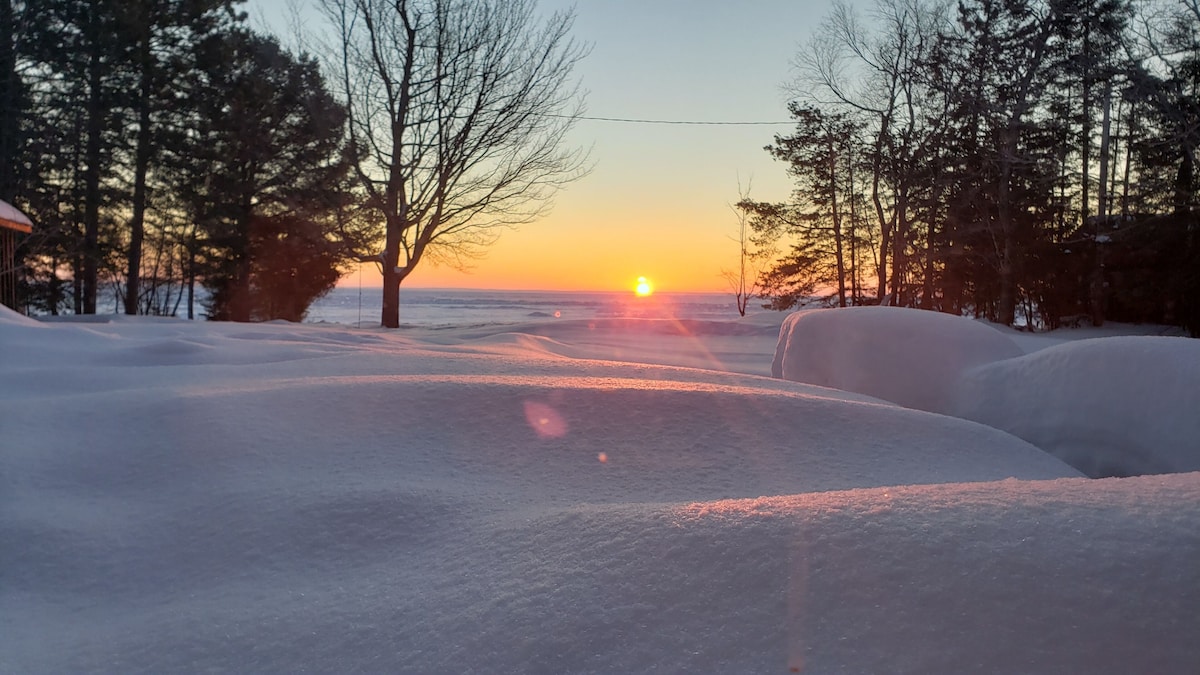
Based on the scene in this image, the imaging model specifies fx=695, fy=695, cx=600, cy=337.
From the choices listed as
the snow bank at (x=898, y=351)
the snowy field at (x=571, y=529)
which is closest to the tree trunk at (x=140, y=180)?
the snowy field at (x=571, y=529)

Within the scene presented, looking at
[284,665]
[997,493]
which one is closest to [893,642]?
[997,493]

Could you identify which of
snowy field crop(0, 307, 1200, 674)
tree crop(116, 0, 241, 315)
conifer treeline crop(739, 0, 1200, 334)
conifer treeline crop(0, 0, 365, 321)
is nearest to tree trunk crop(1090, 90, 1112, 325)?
conifer treeline crop(739, 0, 1200, 334)

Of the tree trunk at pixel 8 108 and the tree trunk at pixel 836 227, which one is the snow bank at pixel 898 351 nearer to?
the tree trunk at pixel 836 227

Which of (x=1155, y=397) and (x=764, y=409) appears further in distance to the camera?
(x=1155, y=397)

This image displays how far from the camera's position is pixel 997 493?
1.85 m

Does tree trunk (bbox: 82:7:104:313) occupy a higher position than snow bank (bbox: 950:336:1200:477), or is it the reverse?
tree trunk (bbox: 82:7:104:313)

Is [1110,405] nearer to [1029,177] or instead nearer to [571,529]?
[571,529]

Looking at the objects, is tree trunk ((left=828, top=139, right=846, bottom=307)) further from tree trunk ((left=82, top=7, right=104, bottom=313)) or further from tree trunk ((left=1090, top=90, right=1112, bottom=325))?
tree trunk ((left=82, top=7, right=104, bottom=313))

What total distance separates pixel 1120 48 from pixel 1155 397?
13.2m

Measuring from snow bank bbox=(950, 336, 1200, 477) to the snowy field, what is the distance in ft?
0.06

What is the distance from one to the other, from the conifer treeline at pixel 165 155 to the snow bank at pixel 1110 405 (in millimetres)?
14363

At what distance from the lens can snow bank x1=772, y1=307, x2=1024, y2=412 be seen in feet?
17.6

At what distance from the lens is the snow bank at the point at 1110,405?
12.1 feet

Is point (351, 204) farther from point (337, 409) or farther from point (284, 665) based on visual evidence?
point (284, 665)
